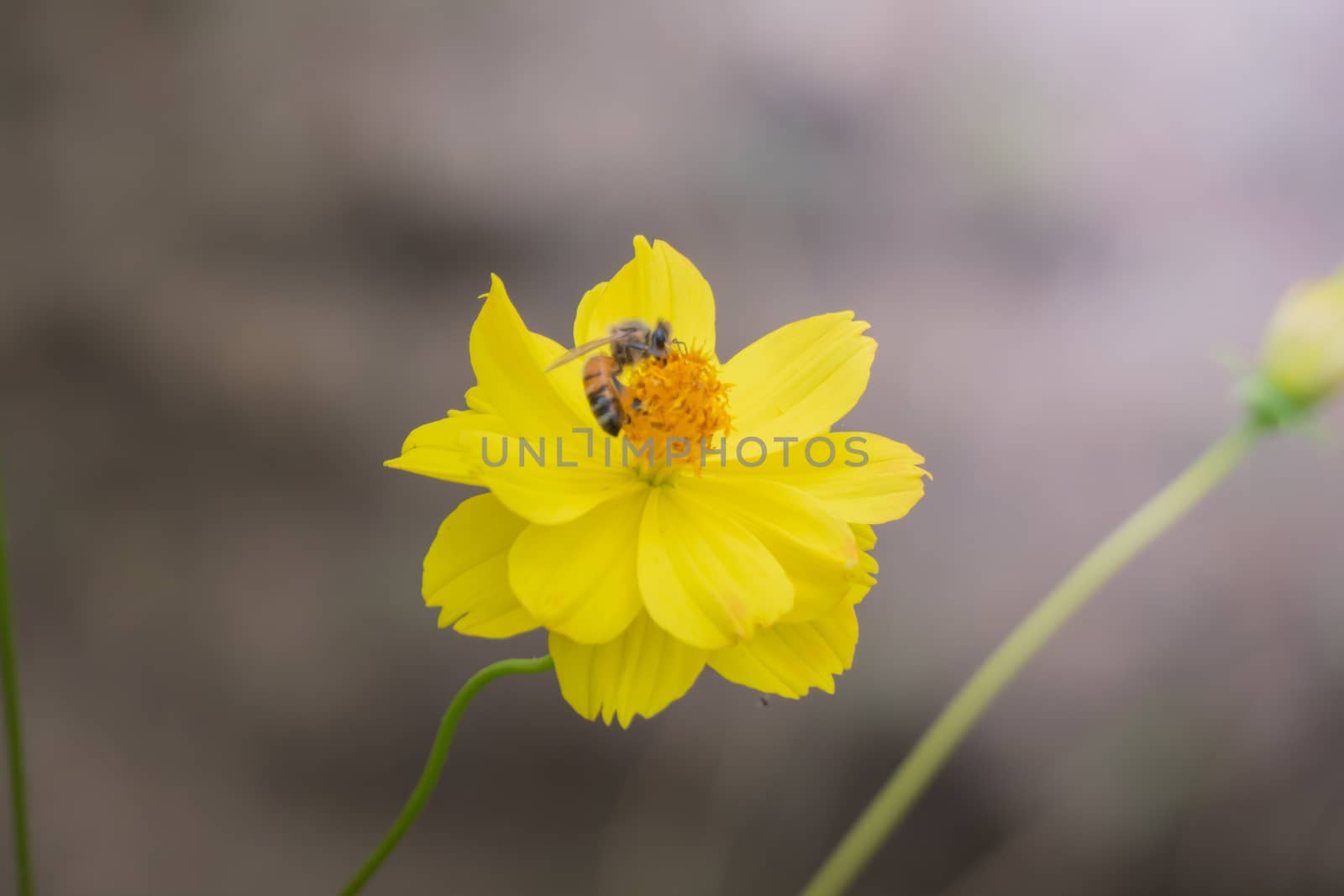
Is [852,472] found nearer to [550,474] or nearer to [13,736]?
[550,474]

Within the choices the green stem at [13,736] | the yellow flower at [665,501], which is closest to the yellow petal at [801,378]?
the yellow flower at [665,501]

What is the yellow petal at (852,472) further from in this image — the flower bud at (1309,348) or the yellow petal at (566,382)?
the flower bud at (1309,348)

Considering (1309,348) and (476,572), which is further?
(1309,348)

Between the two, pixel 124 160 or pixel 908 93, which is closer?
pixel 124 160

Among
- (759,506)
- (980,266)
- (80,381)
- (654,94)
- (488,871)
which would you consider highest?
(654,94)

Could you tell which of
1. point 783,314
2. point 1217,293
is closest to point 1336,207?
point 1217,293

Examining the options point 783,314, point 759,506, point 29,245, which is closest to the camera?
point 759,506

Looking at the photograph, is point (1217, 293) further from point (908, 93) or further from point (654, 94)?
point (654, 94)

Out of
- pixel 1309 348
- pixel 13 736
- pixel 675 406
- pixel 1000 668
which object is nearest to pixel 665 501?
pixel 675 406
